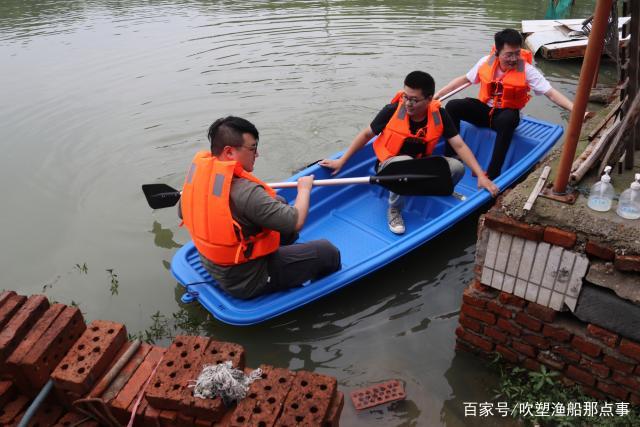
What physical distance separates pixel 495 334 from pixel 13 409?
9.07 feet

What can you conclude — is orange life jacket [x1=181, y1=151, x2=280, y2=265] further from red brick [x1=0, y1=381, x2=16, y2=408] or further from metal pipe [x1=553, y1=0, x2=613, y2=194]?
metal pipe [x1=553, y1=0, x2=613, y2=194]

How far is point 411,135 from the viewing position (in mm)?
4242

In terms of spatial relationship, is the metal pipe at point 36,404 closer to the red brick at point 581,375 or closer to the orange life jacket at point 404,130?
the red brick at point 581,375

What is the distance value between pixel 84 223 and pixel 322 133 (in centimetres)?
327

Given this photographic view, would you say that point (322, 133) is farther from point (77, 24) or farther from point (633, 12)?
point (77, 24)

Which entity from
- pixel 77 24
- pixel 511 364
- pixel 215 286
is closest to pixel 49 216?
pixel 215 286

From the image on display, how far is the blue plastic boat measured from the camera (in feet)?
11.1

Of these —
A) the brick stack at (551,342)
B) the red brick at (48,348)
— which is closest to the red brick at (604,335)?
the brick stack at (551,342)

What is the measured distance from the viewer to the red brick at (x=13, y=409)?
7.85 ft

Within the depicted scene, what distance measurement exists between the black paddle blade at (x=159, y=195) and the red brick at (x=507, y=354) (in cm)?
277

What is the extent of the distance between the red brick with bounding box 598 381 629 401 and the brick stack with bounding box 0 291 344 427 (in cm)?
161

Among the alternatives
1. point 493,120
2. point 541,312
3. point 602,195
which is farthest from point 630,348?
point 493,120

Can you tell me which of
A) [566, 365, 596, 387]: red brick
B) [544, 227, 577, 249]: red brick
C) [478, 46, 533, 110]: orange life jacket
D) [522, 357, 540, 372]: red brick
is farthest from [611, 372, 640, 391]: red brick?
[478, 46, 533, 110]: orange life jacket

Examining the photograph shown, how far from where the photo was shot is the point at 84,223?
493 cm
